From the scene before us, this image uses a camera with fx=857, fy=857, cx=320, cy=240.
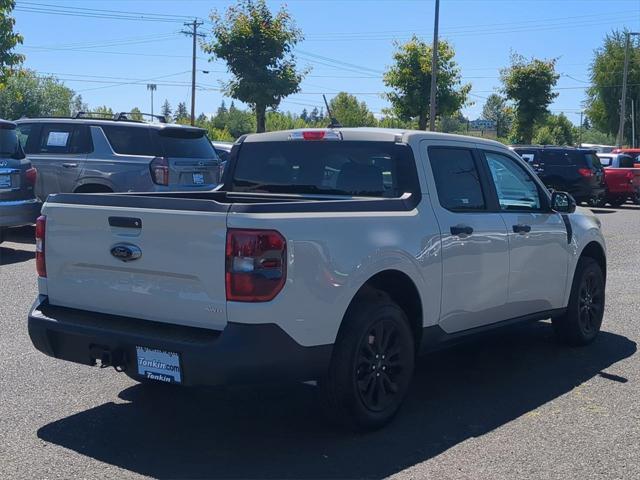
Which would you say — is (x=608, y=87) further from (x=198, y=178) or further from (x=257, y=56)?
(x=198, y=178)

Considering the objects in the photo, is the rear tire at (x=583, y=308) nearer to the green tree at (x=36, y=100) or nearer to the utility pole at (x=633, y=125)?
the utility pole at (x=633, y=125)

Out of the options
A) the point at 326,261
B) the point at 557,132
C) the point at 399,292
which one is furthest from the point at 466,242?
the point at 557,132

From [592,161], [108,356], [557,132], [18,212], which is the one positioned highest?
[557,132]

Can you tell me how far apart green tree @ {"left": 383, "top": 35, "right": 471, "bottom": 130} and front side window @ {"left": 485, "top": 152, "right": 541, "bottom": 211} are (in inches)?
1064

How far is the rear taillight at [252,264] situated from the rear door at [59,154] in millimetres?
9376

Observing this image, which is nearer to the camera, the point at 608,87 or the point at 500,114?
the point at 608,87

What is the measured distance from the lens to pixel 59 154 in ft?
44.2

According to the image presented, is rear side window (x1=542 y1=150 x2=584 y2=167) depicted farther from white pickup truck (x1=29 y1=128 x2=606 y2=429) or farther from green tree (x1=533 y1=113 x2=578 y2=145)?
green tree (x1=533 y1=113 x2=578 y2=145)

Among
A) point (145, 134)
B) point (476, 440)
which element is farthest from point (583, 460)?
point (145, 134)

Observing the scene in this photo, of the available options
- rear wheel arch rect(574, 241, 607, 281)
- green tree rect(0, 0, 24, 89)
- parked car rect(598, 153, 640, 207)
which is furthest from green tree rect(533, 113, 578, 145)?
rear wheel arch rect(574, 241, 607, 281)

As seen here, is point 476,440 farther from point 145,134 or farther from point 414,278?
point 145,134

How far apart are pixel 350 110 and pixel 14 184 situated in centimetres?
Answer: 6450

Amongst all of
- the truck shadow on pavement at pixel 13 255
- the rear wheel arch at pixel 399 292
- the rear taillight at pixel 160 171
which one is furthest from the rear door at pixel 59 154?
the rear wheel arch at pixel 399 292

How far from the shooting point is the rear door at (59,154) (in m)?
13.3
